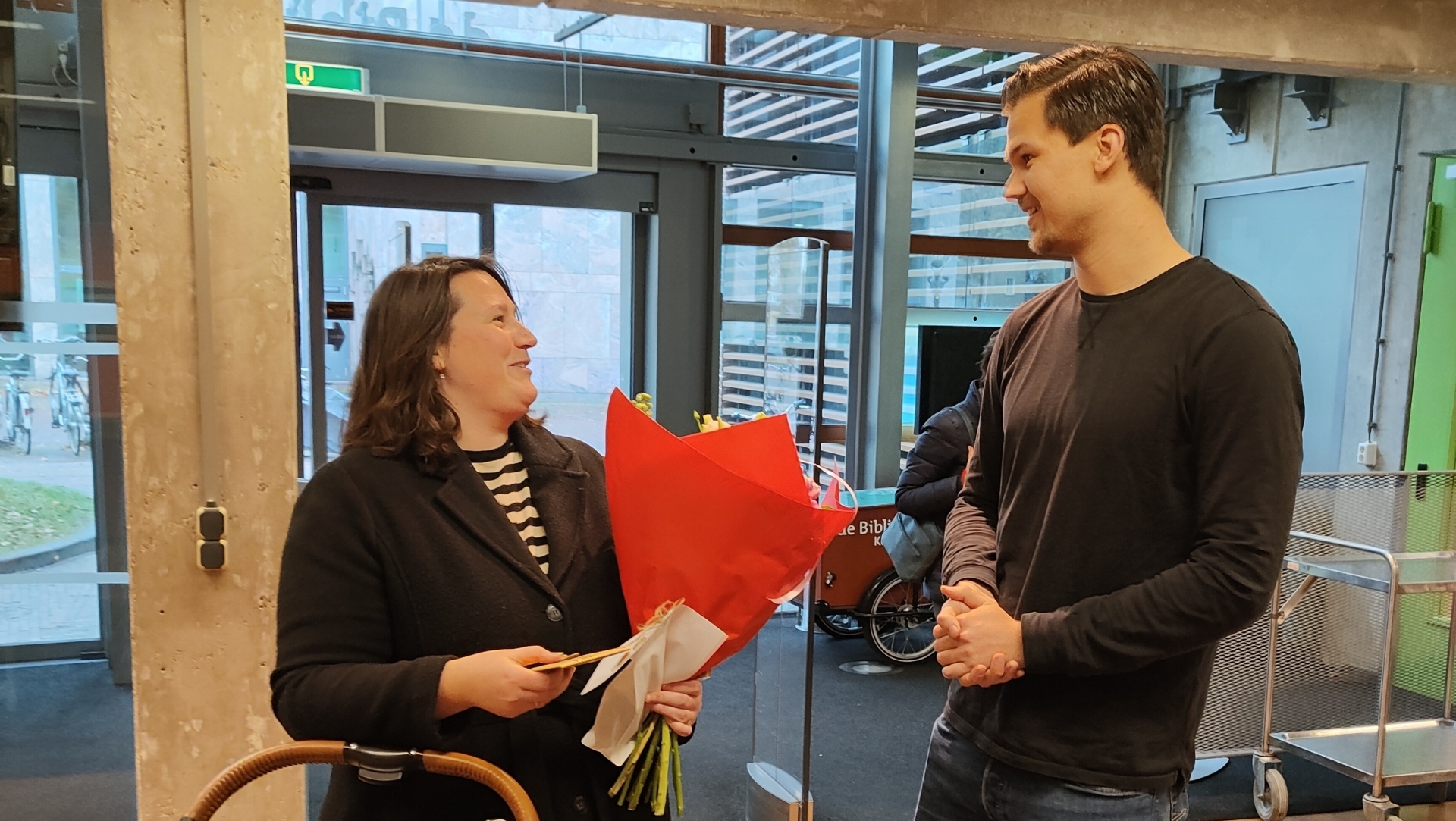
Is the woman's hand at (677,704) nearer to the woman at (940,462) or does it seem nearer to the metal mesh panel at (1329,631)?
the metal mesh panel at (1329,631)

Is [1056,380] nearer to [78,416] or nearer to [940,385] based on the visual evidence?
[78,416]

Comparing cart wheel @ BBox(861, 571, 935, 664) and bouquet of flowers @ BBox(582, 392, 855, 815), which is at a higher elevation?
bouquet of flowers @ BBox(582, 392, 855, 815)

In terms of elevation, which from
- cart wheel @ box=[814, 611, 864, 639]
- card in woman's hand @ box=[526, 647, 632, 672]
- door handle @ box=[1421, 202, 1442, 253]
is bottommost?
cart wheel @ box=[814, 611, 864, 639]

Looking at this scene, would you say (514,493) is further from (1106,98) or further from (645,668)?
(1106,98)

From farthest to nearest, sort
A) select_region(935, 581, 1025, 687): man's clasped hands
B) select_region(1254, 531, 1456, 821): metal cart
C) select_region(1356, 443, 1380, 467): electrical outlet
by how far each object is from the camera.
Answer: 1. select_region(1356, 443, 1380, 467): electrical outlet
2. select_region(1254, 531, 1456, 821): metal cart
3. select_region(935, 581, 1025, 687): man's clasped hands

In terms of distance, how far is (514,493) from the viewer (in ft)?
5.01

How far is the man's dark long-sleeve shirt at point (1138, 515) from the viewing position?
1.27 meters

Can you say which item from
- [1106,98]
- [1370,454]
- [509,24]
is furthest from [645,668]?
[1370,454]

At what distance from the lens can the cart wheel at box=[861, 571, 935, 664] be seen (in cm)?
525

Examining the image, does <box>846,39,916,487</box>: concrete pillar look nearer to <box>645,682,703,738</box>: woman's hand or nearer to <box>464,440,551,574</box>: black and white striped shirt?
<box>464,440,551,574</box>: black and white striped shirt

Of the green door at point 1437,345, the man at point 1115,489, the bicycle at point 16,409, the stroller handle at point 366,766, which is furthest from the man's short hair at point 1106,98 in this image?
the green door at point 1437,345

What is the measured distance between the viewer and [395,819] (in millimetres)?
1383

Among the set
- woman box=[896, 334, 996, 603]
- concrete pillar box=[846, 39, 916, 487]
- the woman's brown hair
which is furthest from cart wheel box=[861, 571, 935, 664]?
the woman's brown hair

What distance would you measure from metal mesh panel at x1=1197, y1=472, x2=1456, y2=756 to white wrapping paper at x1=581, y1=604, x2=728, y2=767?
9.07 feet
